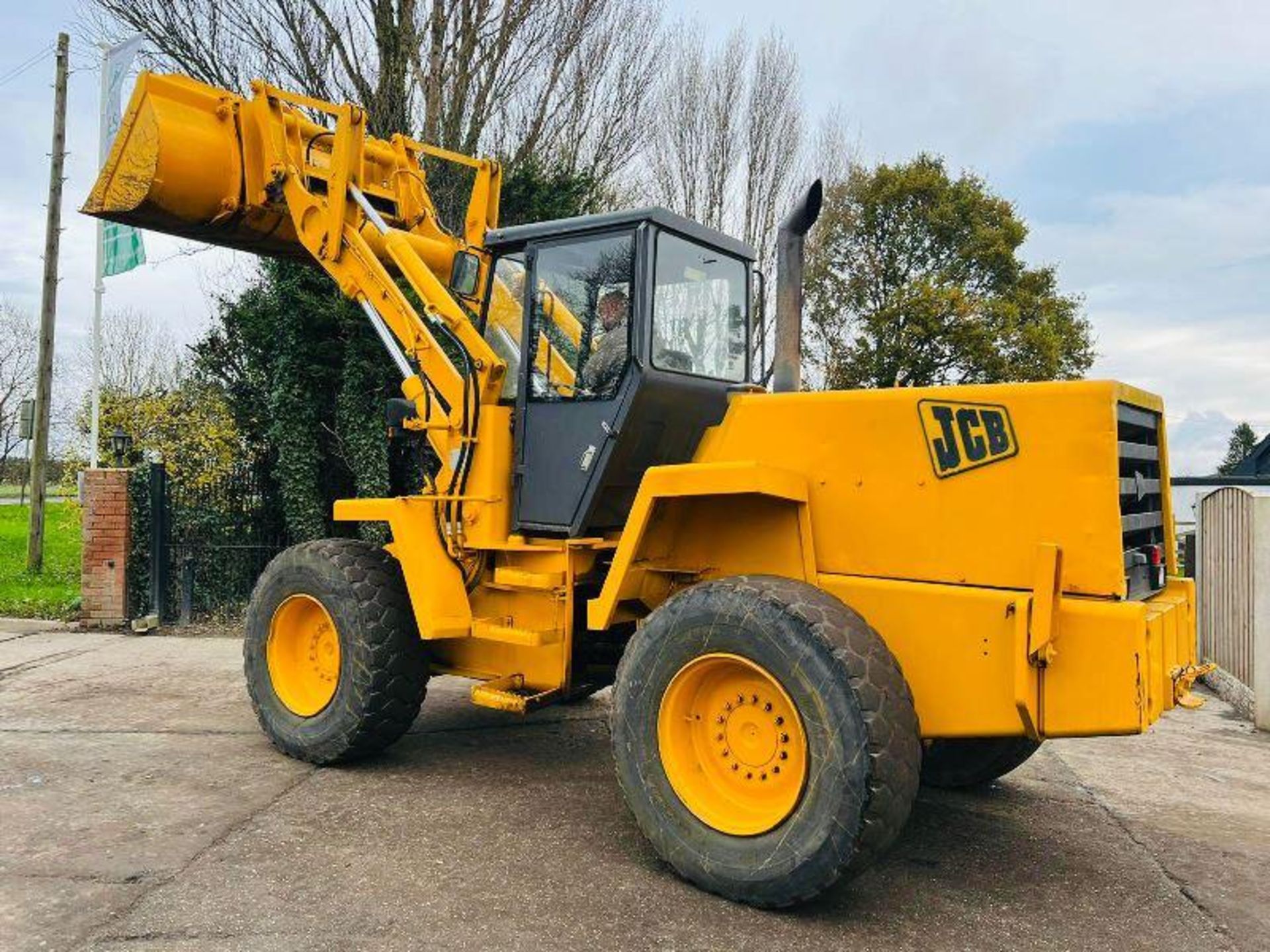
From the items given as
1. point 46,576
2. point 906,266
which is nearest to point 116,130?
point 46,576

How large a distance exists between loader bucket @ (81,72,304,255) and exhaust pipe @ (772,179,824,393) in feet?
10.5

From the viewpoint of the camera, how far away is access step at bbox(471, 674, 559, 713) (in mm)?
4766

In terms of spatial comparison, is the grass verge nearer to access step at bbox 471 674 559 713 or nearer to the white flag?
the white flag

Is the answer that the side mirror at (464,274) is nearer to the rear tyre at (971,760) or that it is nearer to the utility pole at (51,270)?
Result: the rear tyre at (971,760)

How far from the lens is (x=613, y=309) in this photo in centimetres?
473

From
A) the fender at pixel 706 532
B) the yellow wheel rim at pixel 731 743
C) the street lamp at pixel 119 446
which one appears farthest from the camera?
the street lamp at pixel 119 446

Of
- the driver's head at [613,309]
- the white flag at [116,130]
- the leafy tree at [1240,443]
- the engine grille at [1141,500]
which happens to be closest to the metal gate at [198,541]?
the white flag at [116,130]

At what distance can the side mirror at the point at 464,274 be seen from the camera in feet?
17.1

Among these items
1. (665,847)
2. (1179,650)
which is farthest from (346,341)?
(1179,650)

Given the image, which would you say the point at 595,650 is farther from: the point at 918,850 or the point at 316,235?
the point at 316,235

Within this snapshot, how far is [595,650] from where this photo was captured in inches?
200

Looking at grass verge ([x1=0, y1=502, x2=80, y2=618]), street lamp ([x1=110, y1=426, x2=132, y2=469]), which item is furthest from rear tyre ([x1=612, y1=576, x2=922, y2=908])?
street lamp ([x1=110, y1=426, x2=132, y2=469])

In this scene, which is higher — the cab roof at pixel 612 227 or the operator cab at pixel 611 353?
the cab roof at pixel 612 227

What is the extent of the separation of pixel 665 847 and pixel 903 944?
0.92m
